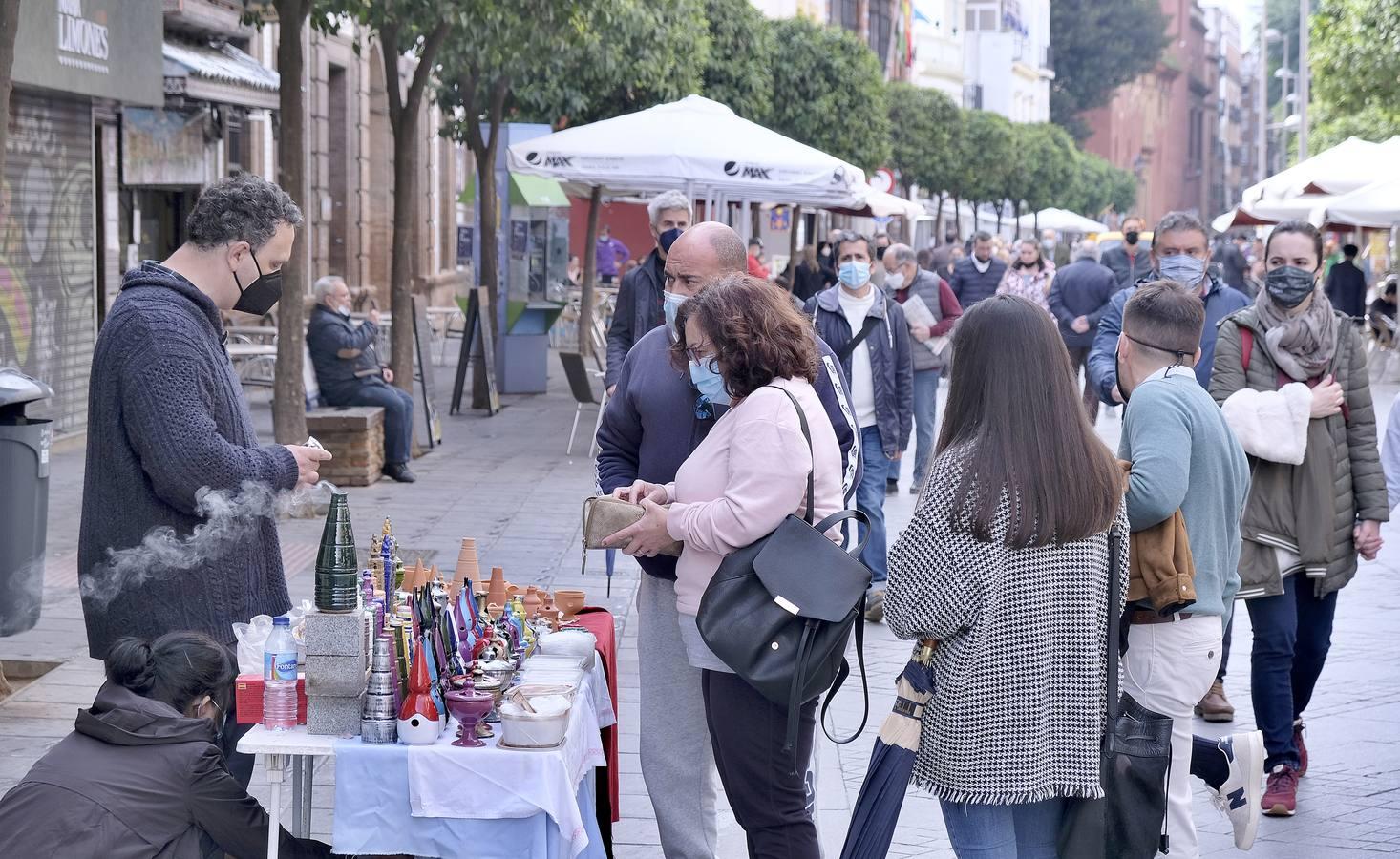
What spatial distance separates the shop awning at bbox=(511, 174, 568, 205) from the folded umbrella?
15.5 metres

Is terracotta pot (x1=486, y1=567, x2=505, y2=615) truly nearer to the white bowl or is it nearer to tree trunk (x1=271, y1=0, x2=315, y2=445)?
the white bowl

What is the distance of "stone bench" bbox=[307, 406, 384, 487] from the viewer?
11.7m

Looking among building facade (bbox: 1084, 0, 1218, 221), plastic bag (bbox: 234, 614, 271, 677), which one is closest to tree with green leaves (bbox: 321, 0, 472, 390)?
plastic bag (bbox: 234, 614, 271, 677)

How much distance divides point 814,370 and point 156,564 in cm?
160

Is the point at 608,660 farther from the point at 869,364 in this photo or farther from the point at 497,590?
the point at 869,364

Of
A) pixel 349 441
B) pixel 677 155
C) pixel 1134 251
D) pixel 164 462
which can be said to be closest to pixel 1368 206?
pixel 1134 251

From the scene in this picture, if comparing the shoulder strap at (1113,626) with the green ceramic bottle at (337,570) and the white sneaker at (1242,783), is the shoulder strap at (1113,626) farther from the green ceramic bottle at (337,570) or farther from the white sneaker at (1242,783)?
the green ceramic bottle at (337,570)

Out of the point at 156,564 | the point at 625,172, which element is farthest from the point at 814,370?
the point at 625,172

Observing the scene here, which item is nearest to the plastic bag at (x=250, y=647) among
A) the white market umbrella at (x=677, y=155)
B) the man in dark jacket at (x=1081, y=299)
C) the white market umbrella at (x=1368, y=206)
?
the white market umbrella at (x=677, y=155)

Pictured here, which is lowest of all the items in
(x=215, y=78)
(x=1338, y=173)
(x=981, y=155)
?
(x=1338, y=173)

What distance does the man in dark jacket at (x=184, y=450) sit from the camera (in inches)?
154

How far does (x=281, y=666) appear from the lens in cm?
371

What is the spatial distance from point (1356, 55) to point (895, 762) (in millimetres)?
25131

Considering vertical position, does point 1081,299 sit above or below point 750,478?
above
